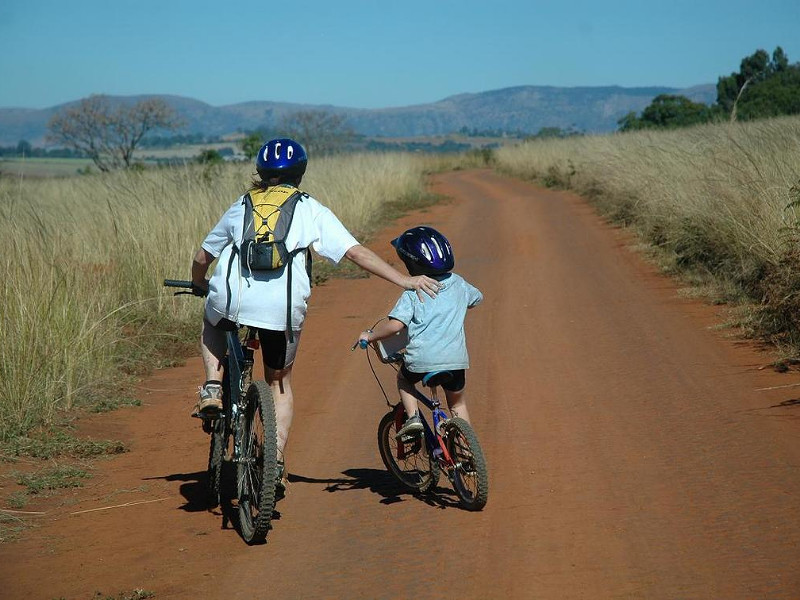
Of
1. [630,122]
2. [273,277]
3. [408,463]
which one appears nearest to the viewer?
[273,277]

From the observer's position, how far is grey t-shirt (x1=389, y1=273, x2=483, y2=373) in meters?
5.15

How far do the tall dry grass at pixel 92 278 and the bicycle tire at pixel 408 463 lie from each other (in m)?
2.40

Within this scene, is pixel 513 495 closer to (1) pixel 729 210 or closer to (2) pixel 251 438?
(2) pixel 251 438

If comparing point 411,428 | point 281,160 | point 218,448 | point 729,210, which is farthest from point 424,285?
point 729,210

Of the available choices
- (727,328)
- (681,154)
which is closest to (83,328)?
(727,328)

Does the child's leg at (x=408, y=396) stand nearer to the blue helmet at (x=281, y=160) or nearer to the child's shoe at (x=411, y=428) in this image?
the child's shoe at (x=411, y=428)

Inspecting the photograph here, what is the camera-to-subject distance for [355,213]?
1916cm

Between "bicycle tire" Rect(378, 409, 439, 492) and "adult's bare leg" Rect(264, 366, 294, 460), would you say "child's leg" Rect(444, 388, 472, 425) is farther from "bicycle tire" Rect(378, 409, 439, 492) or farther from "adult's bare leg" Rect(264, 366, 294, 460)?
"adult's bare leg" Rect(264, 366, 294, 460)

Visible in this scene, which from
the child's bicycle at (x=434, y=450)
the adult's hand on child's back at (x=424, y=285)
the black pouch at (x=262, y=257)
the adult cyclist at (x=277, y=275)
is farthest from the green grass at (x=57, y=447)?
the adult's hand on child's back at (x=424, y=285)

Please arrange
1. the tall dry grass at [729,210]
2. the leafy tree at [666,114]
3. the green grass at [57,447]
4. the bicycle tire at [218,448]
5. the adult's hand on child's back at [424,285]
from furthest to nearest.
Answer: the leafy tree at [666,114], the tall dry grass at [729,210], the green grass at [57,447], the bicycle tire at [218,448], the adult's hand on child's back at [424,285]

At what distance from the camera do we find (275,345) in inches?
199

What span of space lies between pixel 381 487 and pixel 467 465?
2.62ft

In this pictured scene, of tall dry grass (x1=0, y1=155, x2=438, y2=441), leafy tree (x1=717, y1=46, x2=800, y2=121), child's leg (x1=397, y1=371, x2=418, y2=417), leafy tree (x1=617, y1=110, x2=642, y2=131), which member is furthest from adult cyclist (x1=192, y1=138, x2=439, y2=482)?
leafy tree (x1=617, y1=110, x2=642, y2=131)

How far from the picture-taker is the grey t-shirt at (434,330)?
5.15 metres
